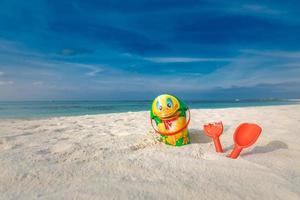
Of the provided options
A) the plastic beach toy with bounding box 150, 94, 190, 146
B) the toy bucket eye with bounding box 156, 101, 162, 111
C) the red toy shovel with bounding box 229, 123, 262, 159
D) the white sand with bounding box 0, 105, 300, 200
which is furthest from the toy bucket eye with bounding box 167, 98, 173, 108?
the red toy shovel with bounding box 229, 123, 262, 159

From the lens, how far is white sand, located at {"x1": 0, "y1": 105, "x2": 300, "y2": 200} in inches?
67.4

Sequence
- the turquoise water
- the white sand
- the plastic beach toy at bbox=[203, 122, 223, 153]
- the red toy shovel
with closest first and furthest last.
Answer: the white sand, the red toy shovel, the plastic beach toy at bbox=[203, 122, 223, 153], the turquoise water

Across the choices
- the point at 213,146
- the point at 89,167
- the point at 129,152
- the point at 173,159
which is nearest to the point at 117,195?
the point at 89,167

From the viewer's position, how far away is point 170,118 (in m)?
3.03

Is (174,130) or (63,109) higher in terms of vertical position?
(174,130)

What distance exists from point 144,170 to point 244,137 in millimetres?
1324

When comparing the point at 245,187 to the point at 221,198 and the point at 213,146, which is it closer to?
the point at 221,198

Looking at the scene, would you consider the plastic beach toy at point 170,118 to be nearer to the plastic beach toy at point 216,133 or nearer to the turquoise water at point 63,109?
the plastic beach toy at point 216,133

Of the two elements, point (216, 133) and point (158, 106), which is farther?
point (158, 106)

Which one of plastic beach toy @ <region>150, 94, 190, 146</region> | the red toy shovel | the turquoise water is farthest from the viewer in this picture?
the turquoise water

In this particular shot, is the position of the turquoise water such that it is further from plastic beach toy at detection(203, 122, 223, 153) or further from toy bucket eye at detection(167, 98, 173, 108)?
plastic beach toy at detection(203, 122, 223, 153)

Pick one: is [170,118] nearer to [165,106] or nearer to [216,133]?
[165,106]

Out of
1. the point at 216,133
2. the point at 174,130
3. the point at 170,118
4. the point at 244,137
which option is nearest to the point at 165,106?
the point at 170,118

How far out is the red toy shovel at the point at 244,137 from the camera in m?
2.59
